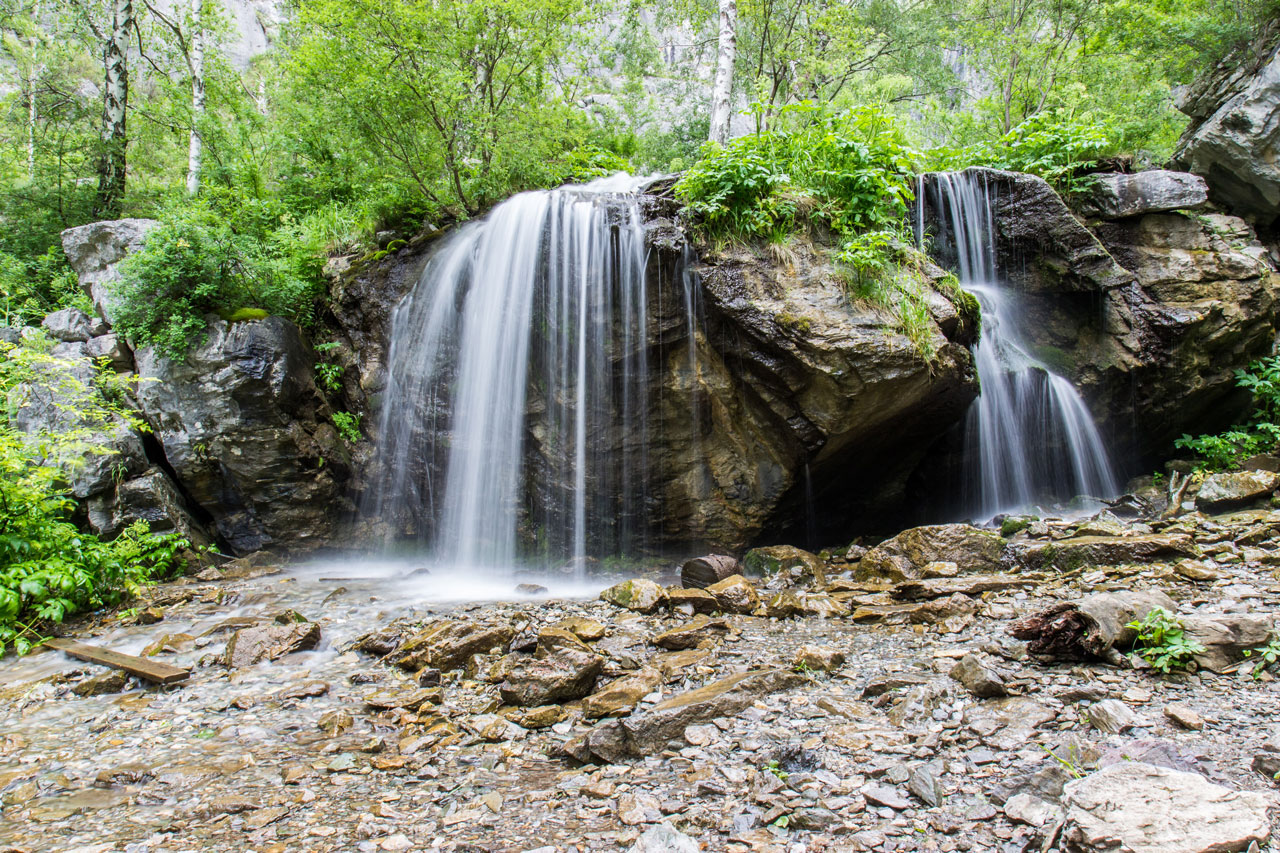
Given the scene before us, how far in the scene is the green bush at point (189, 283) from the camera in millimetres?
8469

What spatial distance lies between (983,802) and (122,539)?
29.9ft

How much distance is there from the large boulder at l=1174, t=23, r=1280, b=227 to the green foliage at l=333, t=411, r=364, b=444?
580 inches

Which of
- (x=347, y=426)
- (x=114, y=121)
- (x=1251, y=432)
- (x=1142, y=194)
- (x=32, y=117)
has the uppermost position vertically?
(x=32, y=117)

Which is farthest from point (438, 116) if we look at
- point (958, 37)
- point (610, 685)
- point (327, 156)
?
point (958, 37)

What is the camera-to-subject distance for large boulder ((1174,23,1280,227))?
9523 millimetres

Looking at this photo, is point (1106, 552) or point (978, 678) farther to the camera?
point (1106, 552)

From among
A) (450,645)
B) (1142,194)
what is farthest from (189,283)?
(1142,194)

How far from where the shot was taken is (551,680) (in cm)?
378

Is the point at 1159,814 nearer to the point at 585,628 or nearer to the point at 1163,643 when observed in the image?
the point at 1163,643

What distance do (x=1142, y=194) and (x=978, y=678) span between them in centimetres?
999

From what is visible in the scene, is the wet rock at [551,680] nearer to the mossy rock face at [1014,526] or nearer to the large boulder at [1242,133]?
the mossy rock face at [1014,526]

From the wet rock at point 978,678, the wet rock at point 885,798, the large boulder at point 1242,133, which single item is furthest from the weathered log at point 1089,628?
the large boulder at point 1242,133

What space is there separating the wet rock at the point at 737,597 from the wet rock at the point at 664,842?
3297mm

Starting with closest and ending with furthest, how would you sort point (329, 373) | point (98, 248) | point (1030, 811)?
point (1030, 811)
point (98, 248)
point (329, 373)
